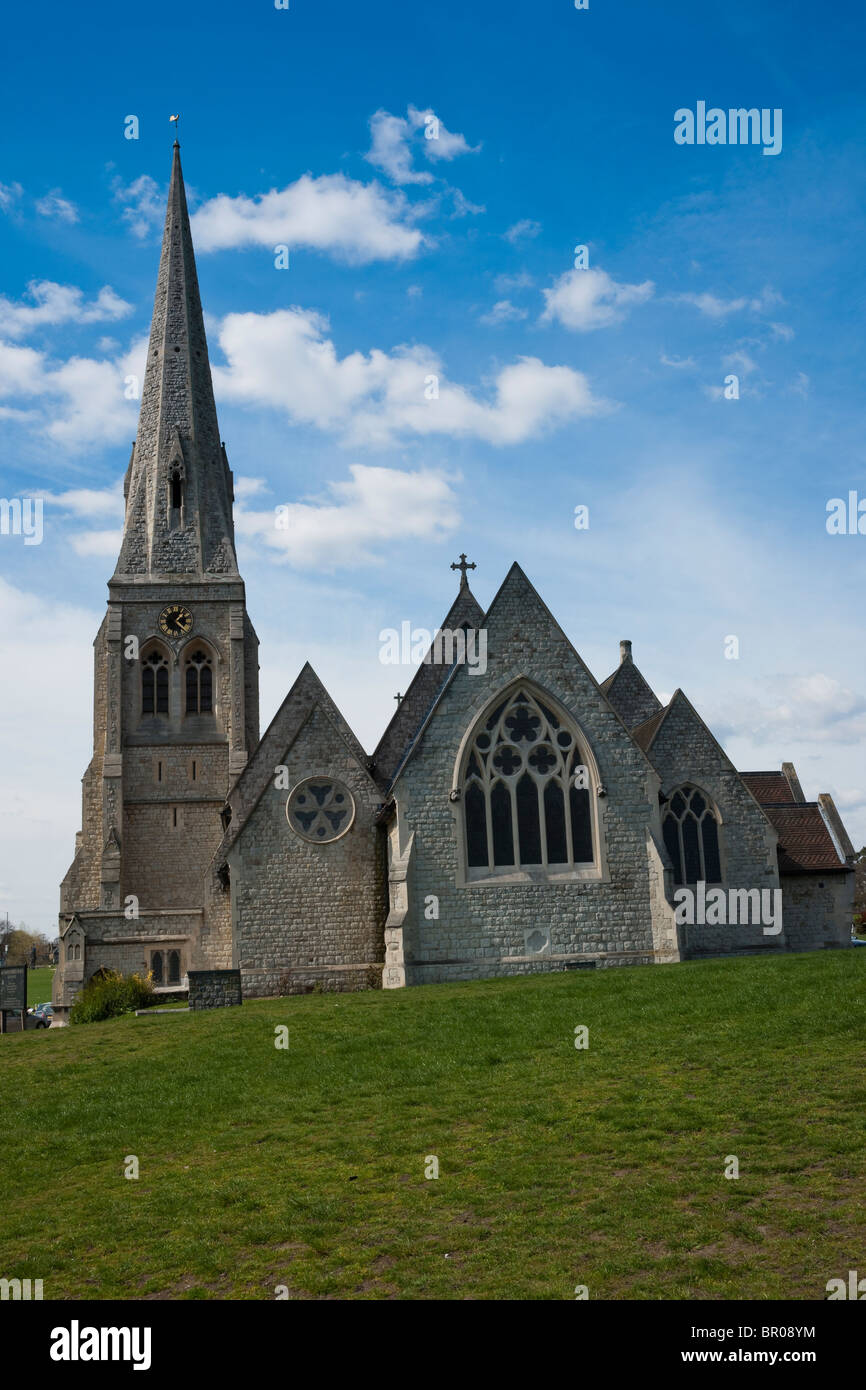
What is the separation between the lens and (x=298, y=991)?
2608 cm

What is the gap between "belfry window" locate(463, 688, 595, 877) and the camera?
82.2ft

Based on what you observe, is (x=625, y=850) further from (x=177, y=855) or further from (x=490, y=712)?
(x=177, y=855)

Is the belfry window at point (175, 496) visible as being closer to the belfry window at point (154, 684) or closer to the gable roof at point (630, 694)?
the belfry window at point (154, 684)

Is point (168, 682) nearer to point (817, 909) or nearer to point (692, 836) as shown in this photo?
point (692, 836)

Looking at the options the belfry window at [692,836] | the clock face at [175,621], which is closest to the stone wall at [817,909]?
the belfry window at [692,836]

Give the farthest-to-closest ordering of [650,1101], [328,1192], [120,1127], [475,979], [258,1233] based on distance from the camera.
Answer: [475,979] → [120,1127] → [650,1101] → [328,1192] → [258,1233]

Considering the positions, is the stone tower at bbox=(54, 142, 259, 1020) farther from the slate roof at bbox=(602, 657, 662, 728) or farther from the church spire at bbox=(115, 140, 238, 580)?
the slate roof at bbox=(602, 657, 662, 728)

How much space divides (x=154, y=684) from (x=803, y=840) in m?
24.1

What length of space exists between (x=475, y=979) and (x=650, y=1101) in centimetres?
1282

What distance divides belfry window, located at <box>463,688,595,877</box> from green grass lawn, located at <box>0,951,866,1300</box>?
7.46 meters

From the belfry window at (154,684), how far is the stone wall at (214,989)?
65.1 feet

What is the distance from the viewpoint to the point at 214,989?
2255 cm

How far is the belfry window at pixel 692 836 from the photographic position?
26969mm
